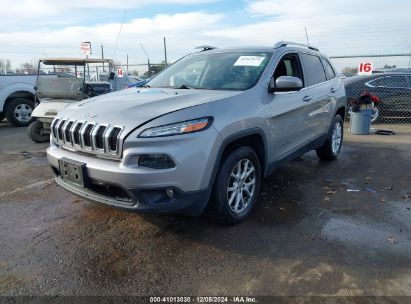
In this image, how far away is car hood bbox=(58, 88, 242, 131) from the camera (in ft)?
10.5

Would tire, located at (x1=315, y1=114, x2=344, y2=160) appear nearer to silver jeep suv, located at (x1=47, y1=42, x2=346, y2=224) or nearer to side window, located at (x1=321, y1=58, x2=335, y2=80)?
side window, located at (x1=321, y1=58, x2=335, y2=80)

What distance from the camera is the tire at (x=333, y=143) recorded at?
6176 mm

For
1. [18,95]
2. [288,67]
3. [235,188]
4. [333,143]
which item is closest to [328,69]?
[333,143]

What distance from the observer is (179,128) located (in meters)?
3.11

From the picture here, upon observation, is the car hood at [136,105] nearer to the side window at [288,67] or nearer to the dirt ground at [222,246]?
the side window at [288,67]

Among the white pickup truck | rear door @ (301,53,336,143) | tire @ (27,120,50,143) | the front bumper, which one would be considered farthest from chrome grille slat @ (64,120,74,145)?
the white pickup truck

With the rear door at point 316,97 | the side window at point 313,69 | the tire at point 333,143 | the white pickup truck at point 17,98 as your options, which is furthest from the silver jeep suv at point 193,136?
the white pickup truck at point 17,98

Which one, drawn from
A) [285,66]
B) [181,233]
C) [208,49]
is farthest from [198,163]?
[208,49]

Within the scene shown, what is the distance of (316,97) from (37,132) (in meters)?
6.04

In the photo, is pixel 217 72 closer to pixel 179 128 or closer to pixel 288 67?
pixel 288 67

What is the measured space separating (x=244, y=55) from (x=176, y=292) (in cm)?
285

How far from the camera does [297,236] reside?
3.60 meters

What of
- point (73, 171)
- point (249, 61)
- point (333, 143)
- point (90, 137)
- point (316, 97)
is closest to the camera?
point (90, 137)

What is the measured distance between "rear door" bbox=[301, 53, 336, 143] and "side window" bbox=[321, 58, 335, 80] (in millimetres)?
100
